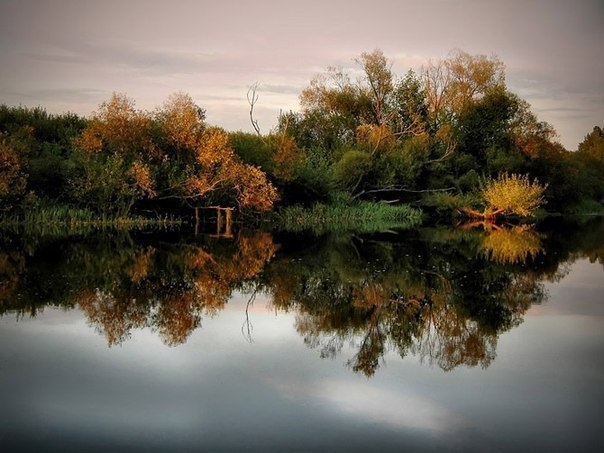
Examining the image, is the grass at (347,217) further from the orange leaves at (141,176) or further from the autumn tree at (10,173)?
the autumn tree at (10,173)

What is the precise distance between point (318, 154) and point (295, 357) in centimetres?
4339

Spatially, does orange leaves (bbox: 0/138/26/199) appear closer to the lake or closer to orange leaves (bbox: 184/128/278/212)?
orange leaves (bbox: 184/128/278/212)

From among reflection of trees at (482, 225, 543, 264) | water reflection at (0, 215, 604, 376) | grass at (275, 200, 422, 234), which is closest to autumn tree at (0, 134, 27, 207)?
water reflection at (0, 215, 604, 376)

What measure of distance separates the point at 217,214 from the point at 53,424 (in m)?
35.0

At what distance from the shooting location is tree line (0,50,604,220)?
118 ft

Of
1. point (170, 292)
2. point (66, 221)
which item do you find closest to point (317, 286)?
point (170, 292)

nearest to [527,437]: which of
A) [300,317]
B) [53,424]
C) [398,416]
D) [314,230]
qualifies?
[398,416]

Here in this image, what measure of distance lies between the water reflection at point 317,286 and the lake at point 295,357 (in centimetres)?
7

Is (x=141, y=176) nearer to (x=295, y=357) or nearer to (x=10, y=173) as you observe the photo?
(x=10, y=173)

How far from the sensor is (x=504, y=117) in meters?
58.2

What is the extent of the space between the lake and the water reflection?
69mm

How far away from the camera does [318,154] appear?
172 ft

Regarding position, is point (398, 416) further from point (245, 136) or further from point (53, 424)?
point (245, 136)

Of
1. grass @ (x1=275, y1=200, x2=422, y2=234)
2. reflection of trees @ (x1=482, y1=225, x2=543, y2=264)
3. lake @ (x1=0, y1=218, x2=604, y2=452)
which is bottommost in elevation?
lake @ (x1=0, y1=218, x2=604, y2=452)
